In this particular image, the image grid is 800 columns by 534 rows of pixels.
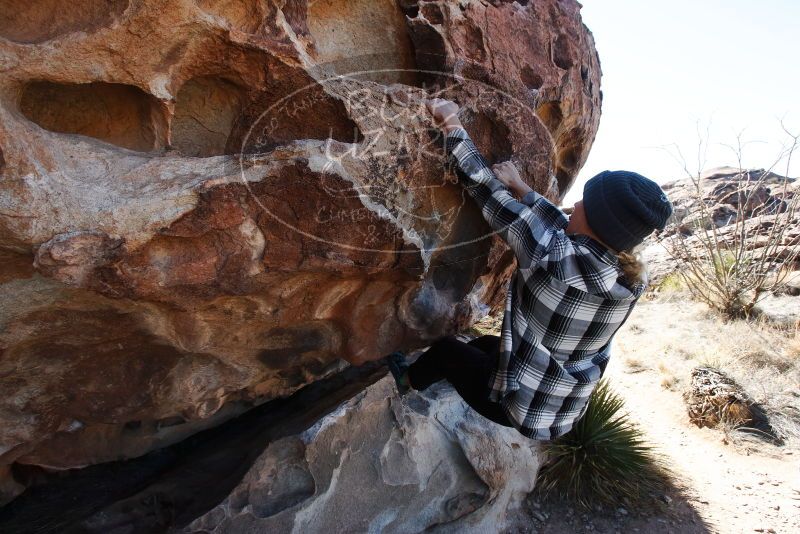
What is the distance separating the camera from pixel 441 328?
2652 mm

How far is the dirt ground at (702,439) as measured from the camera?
146 inches

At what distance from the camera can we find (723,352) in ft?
20.5

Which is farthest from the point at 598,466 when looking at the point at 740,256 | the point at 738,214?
the point at 738,214

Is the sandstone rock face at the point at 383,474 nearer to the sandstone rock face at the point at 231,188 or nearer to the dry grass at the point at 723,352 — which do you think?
the sandstone rock face at the point at 231,188

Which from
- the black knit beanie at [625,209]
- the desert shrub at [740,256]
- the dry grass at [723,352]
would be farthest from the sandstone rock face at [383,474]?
the desert shrub at [740,256]

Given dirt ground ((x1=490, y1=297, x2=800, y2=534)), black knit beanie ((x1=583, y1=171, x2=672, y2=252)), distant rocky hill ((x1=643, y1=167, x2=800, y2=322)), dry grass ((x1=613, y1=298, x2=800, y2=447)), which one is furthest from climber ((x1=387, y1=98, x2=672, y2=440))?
distant rocky hill ((x1=643, y1=167, x2=800, y2=322))

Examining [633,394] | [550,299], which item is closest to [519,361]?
[550,299]

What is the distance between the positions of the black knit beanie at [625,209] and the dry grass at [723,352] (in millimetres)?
4048

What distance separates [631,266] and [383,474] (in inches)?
63.2

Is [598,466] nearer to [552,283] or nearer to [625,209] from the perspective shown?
[552,283]

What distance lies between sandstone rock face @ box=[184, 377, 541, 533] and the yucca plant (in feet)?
2.30

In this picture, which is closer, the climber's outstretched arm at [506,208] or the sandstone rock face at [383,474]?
the climber's outstretched arm at [506,208]

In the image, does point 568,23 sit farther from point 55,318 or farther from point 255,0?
point 55,318

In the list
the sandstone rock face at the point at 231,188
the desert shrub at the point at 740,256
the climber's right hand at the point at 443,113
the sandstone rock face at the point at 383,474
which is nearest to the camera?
the sandstone rock face at the point at 231,188
